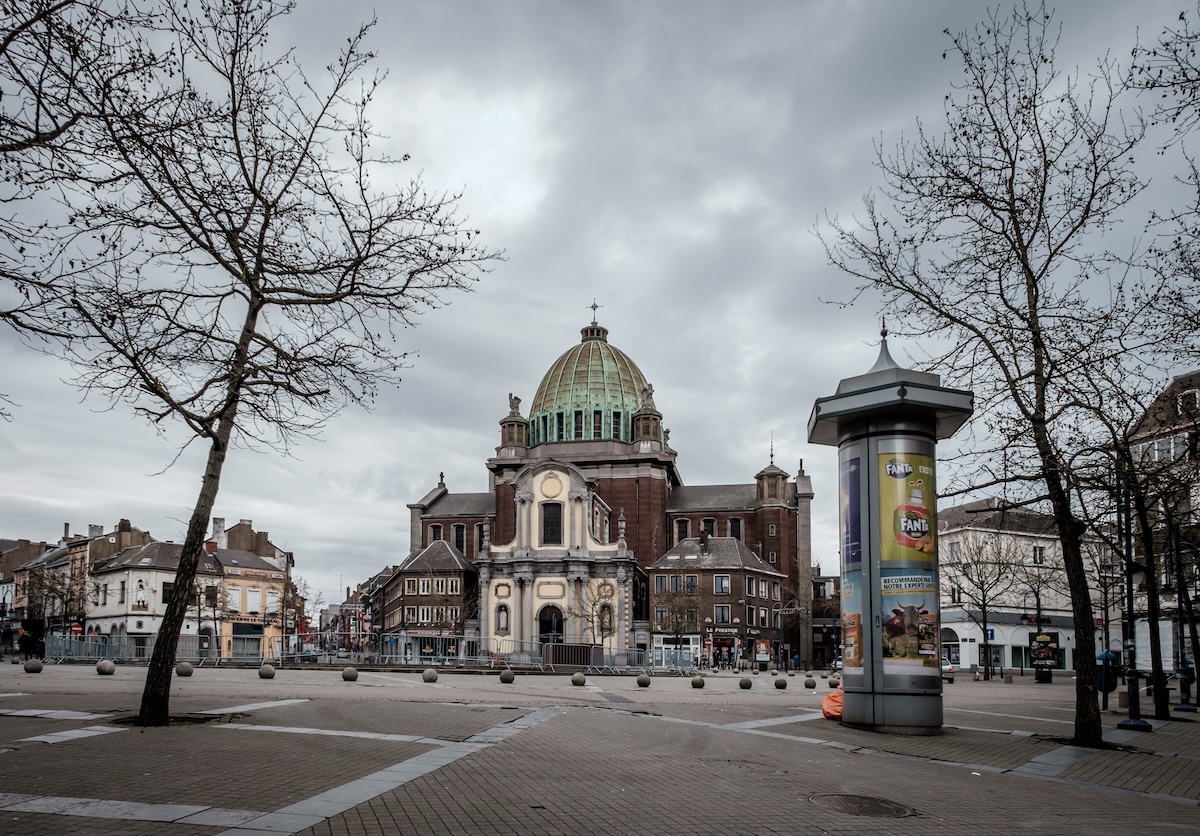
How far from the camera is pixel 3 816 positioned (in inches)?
316

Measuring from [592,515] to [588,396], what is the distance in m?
13.7

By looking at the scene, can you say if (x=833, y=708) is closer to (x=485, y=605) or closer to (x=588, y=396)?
(x=485, y=605)

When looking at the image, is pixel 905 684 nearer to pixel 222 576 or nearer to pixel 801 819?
pixel 801 819

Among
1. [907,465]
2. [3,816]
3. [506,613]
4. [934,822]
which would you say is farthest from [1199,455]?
[506,613]

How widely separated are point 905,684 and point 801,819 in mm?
9270

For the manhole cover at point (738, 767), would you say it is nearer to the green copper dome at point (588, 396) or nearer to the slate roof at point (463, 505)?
the green copper dome at point (588, 396)

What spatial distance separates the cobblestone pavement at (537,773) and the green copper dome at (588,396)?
7187cm

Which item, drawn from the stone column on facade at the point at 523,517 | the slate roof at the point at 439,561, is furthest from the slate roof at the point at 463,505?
the stone column on facade at the point at 523,517

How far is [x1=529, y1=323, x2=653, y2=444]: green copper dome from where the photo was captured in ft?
302

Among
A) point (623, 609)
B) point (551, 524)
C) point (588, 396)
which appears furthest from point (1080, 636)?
point (588, 396)

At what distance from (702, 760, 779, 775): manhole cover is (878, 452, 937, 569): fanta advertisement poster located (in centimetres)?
657

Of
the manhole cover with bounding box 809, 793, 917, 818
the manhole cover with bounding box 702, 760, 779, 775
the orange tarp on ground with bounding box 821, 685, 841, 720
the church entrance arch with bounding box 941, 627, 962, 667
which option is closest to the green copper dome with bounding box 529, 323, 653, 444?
the church entrance arch with bounding box 941, 627, 962, 667

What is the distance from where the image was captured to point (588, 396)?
3654 inches

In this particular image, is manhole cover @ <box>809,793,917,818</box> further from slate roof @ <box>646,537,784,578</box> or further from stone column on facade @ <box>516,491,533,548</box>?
slate roof @ <box>646,537,784,578</box>
